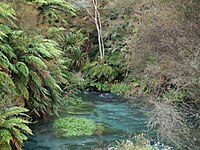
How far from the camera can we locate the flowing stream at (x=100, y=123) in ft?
30.0

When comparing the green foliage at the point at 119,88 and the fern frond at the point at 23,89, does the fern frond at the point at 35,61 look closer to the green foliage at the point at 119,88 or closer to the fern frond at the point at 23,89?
the fern frond at the point at 23,89

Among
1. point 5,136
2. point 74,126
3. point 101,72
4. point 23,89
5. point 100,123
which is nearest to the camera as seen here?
point 5,136

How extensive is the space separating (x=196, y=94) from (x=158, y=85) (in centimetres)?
403

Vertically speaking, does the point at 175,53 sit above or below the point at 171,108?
above

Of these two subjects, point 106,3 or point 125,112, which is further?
point 106,3

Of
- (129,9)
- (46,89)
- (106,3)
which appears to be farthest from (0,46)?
(106,3)

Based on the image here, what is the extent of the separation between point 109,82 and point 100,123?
645cm

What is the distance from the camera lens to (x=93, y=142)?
9.28 metres

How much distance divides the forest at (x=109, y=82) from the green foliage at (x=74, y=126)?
3cm

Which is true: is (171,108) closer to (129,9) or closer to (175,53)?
(175,53)

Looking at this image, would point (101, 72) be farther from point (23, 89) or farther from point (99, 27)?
point (23, 89)

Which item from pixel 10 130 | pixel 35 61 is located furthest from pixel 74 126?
pixel 10 130

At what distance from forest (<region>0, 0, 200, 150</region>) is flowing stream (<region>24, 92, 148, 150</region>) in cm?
4

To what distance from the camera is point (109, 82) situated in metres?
17.5
